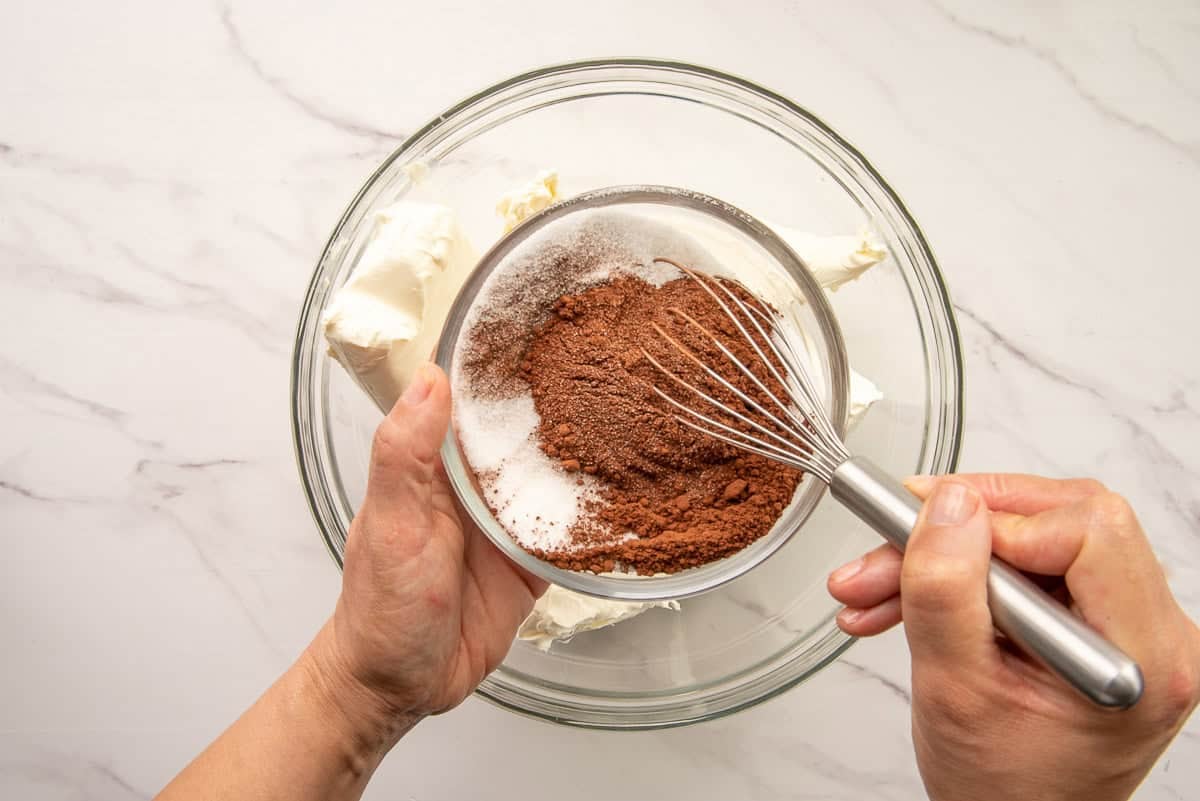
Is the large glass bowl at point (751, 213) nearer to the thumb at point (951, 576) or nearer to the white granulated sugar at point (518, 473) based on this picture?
the white granulated sugar at point (518, 473)

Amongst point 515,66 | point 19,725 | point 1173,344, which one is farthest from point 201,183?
point 1173,344

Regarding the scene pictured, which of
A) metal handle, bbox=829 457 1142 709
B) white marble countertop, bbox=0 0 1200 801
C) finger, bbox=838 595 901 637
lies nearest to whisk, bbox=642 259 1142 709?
metal handle, bbox=829 457 1142 709

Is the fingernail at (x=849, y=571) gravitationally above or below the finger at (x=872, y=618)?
above

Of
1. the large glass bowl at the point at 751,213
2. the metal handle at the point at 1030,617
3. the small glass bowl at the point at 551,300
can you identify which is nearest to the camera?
the metal handle at the point at 1030,617

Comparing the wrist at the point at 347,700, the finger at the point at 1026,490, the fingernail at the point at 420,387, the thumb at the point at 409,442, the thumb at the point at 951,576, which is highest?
the finger at the point at 1026,490

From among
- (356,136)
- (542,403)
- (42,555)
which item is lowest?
(42,555)

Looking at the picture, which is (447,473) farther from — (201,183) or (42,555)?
(42,555)

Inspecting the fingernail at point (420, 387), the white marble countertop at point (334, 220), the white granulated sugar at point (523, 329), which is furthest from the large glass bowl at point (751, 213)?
the fingernail at point (420, 387)

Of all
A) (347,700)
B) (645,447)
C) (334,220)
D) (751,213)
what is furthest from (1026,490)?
(334,220)
